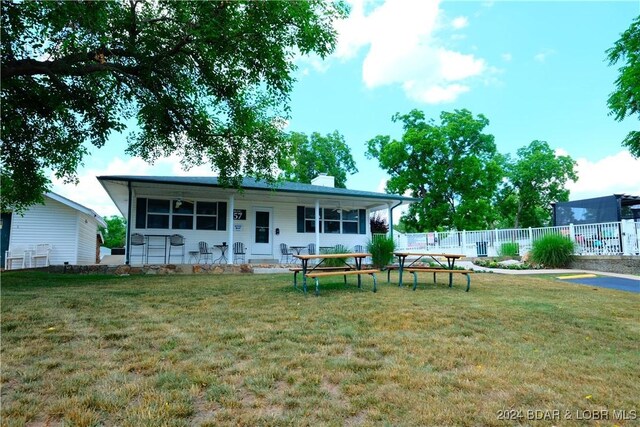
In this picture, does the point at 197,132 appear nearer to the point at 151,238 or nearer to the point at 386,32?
the point at 151,238

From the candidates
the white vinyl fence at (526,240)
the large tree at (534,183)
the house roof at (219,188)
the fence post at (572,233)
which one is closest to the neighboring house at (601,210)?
the white vinyl fence at (526,240)

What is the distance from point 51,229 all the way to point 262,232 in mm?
8227

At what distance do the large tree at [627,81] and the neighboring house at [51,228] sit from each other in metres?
20.1

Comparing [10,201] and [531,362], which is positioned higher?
[10,201]

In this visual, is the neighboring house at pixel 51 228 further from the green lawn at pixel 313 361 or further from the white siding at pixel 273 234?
the green lawn at pixel 313 361

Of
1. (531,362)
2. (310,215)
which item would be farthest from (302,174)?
(531,362)

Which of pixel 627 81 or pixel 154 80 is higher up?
pixel 627 81

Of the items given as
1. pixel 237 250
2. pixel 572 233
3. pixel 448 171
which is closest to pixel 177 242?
pixel 237 250

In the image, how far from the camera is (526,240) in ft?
50.0

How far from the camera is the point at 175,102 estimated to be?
909 centimetres

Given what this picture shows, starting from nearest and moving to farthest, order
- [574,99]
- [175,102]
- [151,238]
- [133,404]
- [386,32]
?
[133,404] → [175,102] → [386,32] → [151,238] → [574,99]

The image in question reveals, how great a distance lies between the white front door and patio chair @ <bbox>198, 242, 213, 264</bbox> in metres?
1.67

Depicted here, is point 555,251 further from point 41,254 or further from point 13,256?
point 13,256

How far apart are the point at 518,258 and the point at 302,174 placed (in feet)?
70.0
